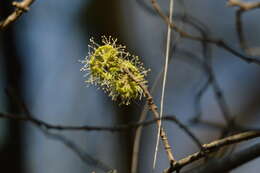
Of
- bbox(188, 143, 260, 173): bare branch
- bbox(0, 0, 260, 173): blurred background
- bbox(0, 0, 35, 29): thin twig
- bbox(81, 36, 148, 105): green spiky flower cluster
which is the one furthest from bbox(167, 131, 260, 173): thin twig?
bbox(0, 0, 260, 173): blurred background

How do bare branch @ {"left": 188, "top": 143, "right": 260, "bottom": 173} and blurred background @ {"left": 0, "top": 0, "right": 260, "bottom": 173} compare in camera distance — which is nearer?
bare branch @ {"left": 188, "top": 143, "right": 260, "bottom": 173}

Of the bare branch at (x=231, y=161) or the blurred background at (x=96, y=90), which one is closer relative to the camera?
the bare branch at (x=231, y=161)

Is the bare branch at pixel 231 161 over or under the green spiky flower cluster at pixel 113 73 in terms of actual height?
under

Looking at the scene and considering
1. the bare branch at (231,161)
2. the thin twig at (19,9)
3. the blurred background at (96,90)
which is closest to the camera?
the bare branch at (231,161)

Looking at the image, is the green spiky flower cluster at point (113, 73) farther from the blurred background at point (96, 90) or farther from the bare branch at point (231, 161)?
the blurred background at point (96, 90)

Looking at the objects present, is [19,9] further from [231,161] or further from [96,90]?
[96,90]

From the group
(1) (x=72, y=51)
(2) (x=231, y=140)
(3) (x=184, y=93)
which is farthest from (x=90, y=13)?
(2) (x=231, y=140)

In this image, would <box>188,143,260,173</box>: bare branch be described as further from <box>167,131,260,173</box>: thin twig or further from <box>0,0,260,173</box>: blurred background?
<box>0,0,260,173</box>: blurred background

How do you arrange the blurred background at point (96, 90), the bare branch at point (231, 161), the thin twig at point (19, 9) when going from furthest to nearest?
1. the blurred background at point (96, 90)
2. the thin twig at point (19, 9)
3. the bare branch at point (231, 161)

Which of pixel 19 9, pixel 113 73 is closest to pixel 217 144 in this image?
pixel 113 73

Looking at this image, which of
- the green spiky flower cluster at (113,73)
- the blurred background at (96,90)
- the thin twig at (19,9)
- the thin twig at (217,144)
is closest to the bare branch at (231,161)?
the thin twig at (217,144)

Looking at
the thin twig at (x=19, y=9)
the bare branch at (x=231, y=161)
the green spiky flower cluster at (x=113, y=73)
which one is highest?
the thin twig at (x=19, y=9)
